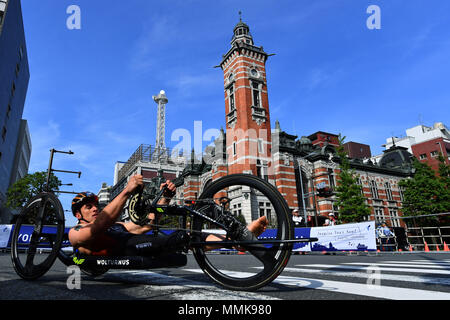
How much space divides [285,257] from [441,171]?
38051 millimetres

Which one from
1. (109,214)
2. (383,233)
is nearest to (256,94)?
(383,233)

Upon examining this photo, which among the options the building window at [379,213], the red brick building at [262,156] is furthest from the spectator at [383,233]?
the building window at [379,213]

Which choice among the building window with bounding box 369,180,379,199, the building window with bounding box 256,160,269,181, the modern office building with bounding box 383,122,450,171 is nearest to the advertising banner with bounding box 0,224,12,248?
the building window with bounding box 256,160,269,181

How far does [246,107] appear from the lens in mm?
28953

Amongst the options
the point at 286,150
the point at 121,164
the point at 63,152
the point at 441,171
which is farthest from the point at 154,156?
the point at 441,171

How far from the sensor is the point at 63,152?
15695mm

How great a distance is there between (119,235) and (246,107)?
27417 millimetres

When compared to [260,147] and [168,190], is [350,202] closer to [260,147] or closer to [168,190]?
[260,147]

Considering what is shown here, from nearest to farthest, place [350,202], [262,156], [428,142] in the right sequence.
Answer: [350,202], [262,156], [428,142]

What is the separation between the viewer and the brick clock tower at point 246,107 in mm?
28094

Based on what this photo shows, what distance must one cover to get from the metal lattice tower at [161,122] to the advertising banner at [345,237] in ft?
209

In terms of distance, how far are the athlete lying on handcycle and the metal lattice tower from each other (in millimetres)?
71502

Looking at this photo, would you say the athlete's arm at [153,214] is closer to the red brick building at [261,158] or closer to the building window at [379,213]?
the red brick building at [261,158]
